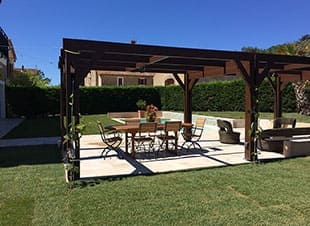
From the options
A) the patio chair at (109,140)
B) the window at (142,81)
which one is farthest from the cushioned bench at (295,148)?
the window at (142,81)

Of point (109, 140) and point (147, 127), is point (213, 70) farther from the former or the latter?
point (109, 140)

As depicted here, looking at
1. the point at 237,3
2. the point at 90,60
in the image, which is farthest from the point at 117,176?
the point at 237,3

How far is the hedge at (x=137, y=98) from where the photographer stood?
1993 cm

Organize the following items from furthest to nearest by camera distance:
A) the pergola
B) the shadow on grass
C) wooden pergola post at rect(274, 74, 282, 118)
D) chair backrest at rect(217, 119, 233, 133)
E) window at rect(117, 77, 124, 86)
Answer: window at rect(117, 77, 124, 86), wooden pergola post at rect(274, 74, 282, 118), chair backrest at rect(217, 119, 233, 133), the shadow on grass, the pergola

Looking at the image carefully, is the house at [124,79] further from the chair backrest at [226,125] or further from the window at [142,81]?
the chair backrest at [226,125]

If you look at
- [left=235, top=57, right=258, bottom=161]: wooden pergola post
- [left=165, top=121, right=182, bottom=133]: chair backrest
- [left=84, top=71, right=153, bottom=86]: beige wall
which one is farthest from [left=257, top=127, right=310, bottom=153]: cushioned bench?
[left=84, top=71, right=153, bottom=86]: beige wall

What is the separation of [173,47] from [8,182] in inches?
184

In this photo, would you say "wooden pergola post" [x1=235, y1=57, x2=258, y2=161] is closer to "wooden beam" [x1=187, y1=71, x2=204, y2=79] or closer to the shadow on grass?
"wooden beam" [x1=187, y1=71, x2=204, y2=79]

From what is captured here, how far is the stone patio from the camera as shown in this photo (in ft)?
23.0

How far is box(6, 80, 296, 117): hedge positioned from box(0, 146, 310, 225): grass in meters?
13.8

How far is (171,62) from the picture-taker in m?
9.23

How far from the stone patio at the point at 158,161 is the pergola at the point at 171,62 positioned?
2.33ft

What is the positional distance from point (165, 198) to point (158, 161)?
3047 millimetres

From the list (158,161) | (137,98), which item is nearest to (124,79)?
(137,98)
